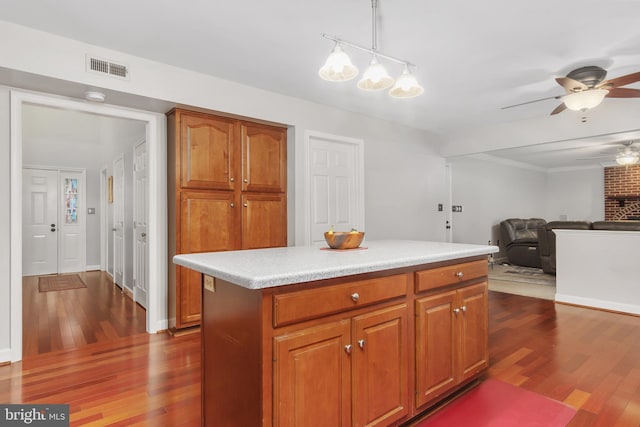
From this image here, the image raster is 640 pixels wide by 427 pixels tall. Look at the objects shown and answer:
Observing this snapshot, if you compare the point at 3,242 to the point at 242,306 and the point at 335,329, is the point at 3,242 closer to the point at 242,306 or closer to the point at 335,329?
the point at 242,306

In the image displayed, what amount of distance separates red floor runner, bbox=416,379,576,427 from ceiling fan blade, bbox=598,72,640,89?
2499mm

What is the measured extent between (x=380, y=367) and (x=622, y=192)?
9.61 m

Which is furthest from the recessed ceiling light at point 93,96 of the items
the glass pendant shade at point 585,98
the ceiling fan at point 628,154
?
the ceiling fan at point 628,154

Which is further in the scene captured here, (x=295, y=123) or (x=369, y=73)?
(x=295, y=123)

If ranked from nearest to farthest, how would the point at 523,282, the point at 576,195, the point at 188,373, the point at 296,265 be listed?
the point at 296,265 → the point at 188,373 → the point at 523,282 → the point at 576,195

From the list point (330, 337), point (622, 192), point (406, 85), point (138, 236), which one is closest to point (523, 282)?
point (406, 85)

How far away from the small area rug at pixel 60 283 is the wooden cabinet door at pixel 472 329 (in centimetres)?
563

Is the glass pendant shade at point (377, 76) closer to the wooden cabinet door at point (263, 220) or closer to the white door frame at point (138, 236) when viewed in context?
the wooden cabinet door at point (263, 220)

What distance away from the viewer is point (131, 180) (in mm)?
4656

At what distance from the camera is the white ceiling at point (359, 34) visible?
2.26 meters

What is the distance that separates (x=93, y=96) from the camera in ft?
9.34

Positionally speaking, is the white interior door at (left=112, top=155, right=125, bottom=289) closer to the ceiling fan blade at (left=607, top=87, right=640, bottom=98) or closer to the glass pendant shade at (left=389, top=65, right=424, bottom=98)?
the glass pendant shade at (left=389, top=65, right=424, bottom=98)

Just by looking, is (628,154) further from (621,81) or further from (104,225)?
(104,225)

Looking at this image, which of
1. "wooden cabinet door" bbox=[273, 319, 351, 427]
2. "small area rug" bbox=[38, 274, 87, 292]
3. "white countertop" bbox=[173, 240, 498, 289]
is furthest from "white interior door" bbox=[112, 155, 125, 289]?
"wooden cabinet door" bbox=[273, 319, 351, 427]
